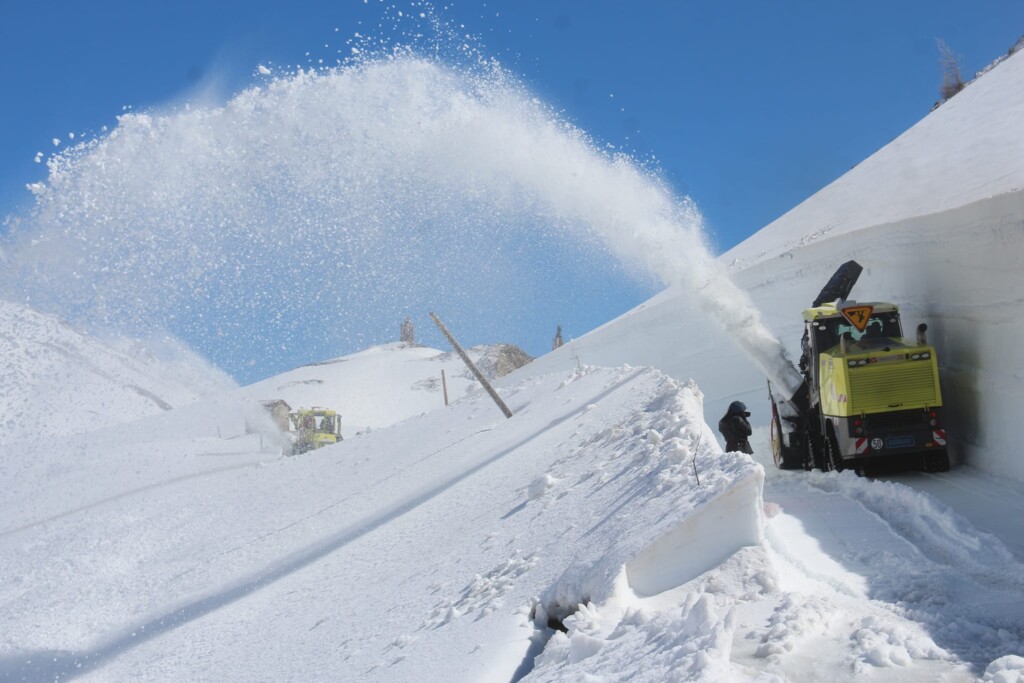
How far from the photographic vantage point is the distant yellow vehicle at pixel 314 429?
3206 cm

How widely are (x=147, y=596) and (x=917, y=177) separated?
1988cm

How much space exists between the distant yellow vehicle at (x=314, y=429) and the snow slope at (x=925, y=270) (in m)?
6.83

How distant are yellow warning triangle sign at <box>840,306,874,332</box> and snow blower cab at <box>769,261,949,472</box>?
0.04 feet

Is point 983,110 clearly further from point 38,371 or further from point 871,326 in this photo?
point 38,371

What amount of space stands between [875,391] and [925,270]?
12.9 ft

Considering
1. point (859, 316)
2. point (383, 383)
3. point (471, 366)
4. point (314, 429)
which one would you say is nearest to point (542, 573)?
point (859, 316)

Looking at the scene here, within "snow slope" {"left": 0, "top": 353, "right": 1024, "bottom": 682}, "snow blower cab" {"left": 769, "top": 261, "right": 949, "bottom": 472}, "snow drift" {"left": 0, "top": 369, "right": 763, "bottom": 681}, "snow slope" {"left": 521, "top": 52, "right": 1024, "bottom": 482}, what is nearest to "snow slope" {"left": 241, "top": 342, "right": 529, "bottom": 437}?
"snow slope" {"left": 521, "top": 52, "right": 1024, "bottom": 482}

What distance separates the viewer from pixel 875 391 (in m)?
11.8

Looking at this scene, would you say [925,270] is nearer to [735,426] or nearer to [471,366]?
[735,426]

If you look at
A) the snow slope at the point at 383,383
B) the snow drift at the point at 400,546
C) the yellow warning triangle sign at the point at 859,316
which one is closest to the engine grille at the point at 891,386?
the yellow warning triangle sign at the point at 859,316

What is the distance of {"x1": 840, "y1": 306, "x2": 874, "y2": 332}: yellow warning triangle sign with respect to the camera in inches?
501

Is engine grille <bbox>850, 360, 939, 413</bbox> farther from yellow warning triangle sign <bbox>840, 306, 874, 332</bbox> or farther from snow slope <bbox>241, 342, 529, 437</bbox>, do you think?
snow slope <bbox>241, 342, 529, 437</bbox>

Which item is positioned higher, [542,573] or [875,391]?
[875,391]

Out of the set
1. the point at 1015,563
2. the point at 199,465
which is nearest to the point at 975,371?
the point at 1015,563
